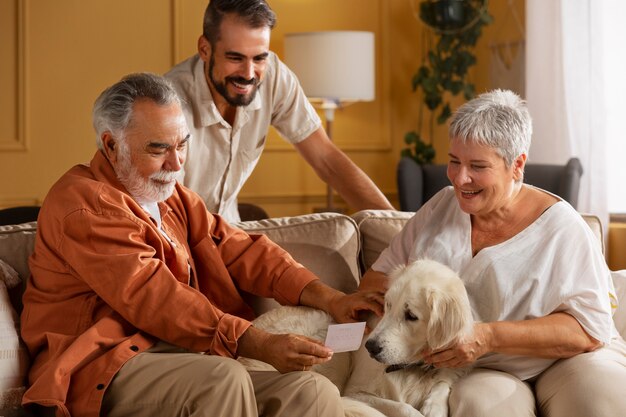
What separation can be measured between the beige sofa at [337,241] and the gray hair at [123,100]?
0.62 metres

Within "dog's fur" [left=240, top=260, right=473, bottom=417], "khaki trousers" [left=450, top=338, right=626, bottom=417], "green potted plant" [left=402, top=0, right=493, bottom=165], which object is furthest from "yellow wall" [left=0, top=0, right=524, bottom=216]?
"khaki trousers" [left=450, top=338, right=626, bottom=417]

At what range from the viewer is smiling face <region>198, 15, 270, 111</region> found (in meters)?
2.90

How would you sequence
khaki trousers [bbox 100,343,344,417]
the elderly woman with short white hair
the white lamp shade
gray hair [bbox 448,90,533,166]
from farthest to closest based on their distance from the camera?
the white lamp shade, gray hair [bbox 448,90,533,166], the elderly woman with short white hair, khaki trousers [bbox 100,343,344,417]

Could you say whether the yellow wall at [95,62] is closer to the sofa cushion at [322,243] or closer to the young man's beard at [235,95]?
the young man's beard at [235,95]

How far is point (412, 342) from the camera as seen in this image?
7.00ft

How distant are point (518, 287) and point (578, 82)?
2500 millimetres

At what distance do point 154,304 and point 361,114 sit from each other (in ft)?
11.8

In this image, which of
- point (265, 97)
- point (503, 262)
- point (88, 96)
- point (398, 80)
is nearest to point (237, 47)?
point (265, 97)

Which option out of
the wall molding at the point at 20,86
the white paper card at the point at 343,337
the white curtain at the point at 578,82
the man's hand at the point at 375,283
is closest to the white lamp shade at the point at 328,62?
the white curtain at the point at 578,82

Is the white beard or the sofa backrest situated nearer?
the white beard

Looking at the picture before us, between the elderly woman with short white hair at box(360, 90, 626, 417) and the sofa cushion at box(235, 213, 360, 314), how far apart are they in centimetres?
34

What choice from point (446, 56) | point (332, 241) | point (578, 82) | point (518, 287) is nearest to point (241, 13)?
point (332, 241)

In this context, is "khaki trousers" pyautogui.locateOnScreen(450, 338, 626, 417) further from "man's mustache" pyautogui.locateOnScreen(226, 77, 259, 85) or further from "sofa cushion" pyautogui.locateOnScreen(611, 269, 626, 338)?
"man's mustache" pyautogui.locateOnScreen(226, 77, 259, 85)

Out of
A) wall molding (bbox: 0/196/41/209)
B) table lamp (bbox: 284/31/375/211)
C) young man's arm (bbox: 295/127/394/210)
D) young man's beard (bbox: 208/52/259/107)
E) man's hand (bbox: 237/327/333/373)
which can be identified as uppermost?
table lamp (bbox: 284/31/375/211)
